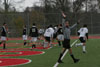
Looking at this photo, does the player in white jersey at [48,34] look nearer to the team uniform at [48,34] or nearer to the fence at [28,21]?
the team uniform at [48,34]

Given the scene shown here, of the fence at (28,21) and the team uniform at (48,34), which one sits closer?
the team uniform at (48,34)

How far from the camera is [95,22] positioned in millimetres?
47625

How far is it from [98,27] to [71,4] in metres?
14.0

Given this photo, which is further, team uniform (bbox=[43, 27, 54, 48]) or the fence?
the fence

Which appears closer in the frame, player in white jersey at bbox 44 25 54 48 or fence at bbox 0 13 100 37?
player in white jersey at bbox 44 25 54 48

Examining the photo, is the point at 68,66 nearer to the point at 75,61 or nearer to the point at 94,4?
the point at 75,61

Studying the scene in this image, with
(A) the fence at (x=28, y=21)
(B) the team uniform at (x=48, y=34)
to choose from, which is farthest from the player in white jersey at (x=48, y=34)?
(A) the fence at (x=28, y=21)

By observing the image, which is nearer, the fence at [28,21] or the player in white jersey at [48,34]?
the player in white jersey at [48,34]

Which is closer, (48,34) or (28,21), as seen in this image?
(48,34)

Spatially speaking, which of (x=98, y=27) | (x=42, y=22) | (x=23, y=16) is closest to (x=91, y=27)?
(x=98, y=27)

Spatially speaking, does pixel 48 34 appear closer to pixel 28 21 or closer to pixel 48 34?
pixel 48 34

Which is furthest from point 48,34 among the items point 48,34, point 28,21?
point 28,21

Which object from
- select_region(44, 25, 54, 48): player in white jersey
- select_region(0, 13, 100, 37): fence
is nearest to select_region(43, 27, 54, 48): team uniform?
select_region(44, 25, 54, 48): player in white jersey

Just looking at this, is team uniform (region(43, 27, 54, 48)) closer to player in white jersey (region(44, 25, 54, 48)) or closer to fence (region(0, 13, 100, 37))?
player in white jersey (region(44, 25, 54, 48))
